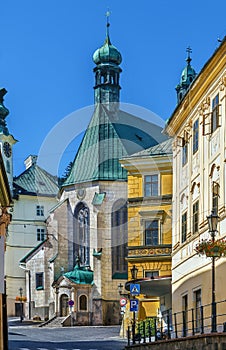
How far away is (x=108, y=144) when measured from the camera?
86.7 m

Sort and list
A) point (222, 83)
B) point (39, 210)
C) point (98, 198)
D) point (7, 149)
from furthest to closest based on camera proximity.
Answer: point (39, 210) → point (7, 149) → point (98, 198) → point (222, 83)

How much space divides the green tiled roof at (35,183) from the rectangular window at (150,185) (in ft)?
171

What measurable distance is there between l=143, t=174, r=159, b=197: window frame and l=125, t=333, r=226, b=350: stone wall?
23085mm

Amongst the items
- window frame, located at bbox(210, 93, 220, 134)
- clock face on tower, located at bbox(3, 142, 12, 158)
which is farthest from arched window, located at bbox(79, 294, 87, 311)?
window frame, located at bbox(210, 93, 220, 134)

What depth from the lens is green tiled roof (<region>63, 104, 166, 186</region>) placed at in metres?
84.9

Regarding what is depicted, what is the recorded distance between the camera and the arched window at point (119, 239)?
262 feet

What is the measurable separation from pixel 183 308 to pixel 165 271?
16507 millimetres

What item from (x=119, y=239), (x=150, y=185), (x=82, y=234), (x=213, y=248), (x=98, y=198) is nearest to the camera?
(x=213, y=248)

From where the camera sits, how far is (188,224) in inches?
1339

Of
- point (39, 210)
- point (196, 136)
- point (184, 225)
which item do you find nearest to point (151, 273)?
point (184, 225)

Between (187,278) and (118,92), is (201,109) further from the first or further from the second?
(118,92)

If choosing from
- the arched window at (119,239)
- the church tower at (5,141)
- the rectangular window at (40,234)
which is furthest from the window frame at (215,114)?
the rectangular window at (40,234)

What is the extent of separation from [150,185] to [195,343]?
2854 cm

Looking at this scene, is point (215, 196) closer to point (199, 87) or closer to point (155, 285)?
point (199, 87)
